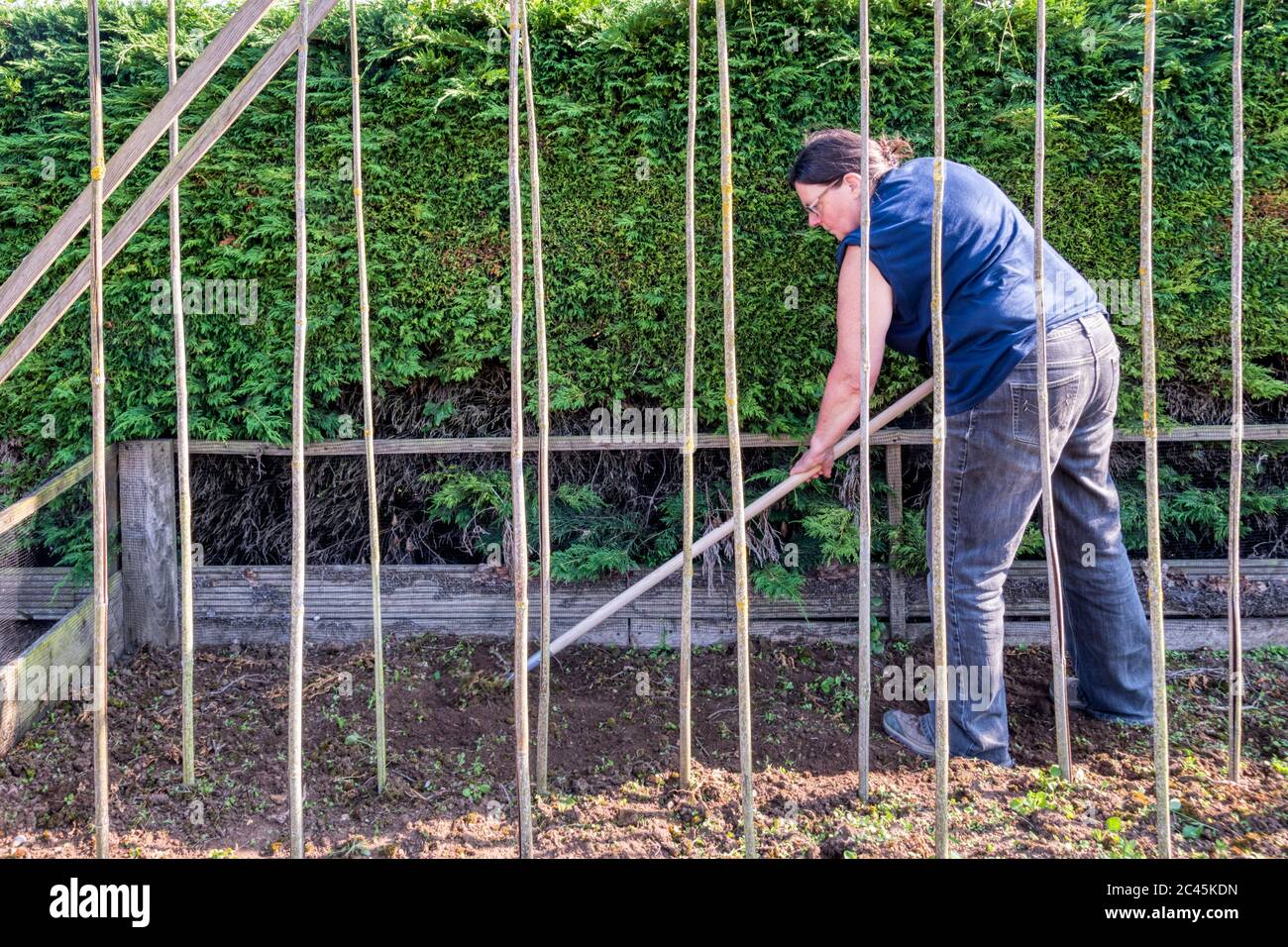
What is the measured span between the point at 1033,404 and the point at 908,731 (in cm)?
123

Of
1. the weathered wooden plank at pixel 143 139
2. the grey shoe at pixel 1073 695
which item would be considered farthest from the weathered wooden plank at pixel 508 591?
the weathered wooden plank at pixel 143 139

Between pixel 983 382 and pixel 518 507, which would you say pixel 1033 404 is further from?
pixel 518 507

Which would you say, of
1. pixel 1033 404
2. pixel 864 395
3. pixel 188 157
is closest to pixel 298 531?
pixel 188 157

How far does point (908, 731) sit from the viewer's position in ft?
10.1

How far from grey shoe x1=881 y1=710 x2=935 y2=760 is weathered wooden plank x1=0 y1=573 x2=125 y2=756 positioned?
3.11 meters

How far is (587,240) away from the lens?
3717 millimetres

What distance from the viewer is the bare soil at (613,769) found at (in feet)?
8.36

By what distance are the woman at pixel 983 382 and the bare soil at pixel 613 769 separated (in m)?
0.34

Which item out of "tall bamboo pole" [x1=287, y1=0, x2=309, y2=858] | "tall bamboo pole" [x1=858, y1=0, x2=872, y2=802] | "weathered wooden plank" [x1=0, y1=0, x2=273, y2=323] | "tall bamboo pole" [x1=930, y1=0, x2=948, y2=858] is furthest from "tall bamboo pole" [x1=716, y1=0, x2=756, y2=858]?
"weathered wooden plank" [x1=0, y1=0, x2=273, y2=323]

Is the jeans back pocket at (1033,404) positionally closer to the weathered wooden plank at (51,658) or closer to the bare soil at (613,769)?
the bare soil at (613,769)

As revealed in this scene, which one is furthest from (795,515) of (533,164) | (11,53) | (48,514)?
(11,53)

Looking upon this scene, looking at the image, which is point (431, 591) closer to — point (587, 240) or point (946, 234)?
point (587, 240)
